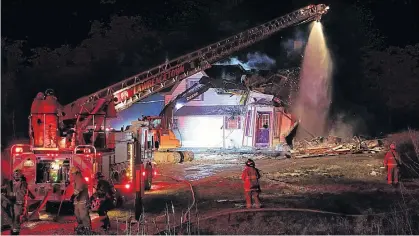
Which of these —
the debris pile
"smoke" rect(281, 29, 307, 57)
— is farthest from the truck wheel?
"smoke" rect(281, 29, 307, 57)

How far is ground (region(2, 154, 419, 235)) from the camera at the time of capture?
404 inches

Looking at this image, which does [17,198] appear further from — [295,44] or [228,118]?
[295,44]

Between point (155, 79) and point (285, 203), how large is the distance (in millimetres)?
8897

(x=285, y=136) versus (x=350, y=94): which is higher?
(x=350, y=94)

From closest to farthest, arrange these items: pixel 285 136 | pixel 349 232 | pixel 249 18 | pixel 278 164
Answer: pixel 349 232
pixel 278 164
pixel 285 136
pixel 249 18

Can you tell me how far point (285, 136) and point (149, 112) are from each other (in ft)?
30.1

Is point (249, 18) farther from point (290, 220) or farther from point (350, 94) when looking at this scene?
point (290, 220)

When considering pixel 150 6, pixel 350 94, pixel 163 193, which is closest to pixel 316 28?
pixel 350 94

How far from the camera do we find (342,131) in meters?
36.5

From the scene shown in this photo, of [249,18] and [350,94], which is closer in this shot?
[350,94]

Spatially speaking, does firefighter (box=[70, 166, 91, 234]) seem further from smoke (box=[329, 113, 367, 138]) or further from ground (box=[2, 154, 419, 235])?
smoke (box=[329, 113, 367, 138])

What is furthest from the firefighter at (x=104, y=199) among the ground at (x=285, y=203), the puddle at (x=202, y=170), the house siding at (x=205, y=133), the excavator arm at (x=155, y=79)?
the house siding at (x=205, y=133)

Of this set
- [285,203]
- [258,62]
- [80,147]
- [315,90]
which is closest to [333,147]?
[315,90]

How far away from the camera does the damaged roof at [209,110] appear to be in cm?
3322
